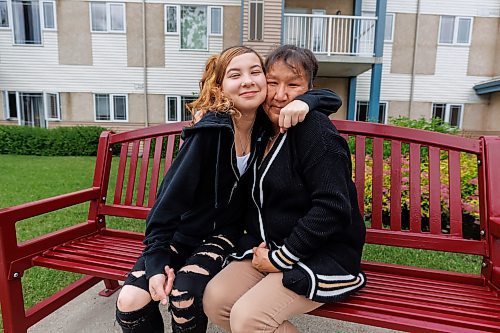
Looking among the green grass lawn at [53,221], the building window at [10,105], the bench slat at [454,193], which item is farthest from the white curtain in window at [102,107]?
the bench slat at [454,193]

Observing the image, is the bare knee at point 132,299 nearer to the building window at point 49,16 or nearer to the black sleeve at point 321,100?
the black sleeve at point 321,100

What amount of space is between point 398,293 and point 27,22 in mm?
17278

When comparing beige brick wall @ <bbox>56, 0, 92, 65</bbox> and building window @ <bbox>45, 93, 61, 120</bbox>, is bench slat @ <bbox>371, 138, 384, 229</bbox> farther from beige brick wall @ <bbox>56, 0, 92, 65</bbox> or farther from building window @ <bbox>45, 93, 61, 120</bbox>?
building window @ <bbox>45, 93, 61, 120</bbox>


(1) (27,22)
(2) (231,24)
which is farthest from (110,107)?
(2) (231,24)

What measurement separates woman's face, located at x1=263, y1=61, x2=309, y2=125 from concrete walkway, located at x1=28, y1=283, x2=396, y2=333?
1.57 metres

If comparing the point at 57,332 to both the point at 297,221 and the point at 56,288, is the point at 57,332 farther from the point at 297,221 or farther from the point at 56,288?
the point at 297,221

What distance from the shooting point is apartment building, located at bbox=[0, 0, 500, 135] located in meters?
14.5

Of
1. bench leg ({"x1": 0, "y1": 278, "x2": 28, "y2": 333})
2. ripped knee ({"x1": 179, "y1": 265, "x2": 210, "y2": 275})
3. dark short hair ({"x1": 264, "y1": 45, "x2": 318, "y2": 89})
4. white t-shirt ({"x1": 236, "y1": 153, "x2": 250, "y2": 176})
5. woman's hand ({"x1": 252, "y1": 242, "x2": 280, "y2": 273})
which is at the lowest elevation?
bench leg ({"x1": 0, "y1": 278, "x2": 28, "y2": 333})

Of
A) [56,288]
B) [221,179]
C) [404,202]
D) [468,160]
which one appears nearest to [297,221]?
[221,179]

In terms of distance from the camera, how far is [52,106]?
1511 centimetres

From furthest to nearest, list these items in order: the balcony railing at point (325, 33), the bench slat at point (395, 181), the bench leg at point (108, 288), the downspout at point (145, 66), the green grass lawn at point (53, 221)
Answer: the downspout at point (145, 66)
the balcony railing at point (325, 33)
the green grass lawn at point (53, 221)
the bench leg at point (108, 288)
the bench slat at point (395, 181)

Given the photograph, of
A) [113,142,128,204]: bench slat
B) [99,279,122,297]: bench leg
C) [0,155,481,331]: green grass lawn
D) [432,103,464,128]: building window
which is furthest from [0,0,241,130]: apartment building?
[99,279,122,297]: bench leg

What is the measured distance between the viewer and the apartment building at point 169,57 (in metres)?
14.5

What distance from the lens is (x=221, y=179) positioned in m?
1.99
